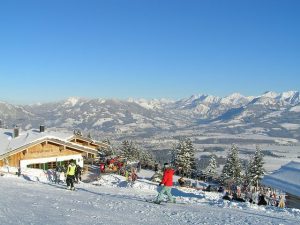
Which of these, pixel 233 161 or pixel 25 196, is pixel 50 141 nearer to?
pixel 25 196

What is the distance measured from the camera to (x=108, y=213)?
48.0ft

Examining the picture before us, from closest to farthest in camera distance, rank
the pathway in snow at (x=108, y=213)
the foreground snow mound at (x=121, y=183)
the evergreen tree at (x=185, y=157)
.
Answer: the pathway in snow at (x=108, y=213) < the foreground snow mound at (x=121, y=183) < the evergreen tree at (x=185, y=157)

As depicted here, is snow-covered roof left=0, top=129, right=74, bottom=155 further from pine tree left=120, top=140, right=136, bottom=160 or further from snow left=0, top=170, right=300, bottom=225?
pine tree left=120, top=140, right=136, bottom=160

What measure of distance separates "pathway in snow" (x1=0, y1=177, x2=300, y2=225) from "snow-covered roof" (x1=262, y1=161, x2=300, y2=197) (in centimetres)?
718

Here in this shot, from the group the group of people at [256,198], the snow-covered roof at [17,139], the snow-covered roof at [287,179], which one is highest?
the snow-covered roof at [17,139]

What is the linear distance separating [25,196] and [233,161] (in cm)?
5620

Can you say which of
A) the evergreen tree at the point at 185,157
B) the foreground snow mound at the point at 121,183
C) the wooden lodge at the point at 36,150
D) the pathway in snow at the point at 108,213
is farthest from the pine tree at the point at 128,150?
the pathway in snow at the point at 108,213

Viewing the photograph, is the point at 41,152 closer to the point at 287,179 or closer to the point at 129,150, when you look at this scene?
the point at 287,179

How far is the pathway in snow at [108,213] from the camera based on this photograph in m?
12.8

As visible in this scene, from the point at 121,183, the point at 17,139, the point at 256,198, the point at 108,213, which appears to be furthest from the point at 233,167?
the point at 108,213

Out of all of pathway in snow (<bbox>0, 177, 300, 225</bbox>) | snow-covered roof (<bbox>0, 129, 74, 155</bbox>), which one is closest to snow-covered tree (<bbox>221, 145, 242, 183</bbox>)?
snow-covered roof (<bbox>0, 129, 74, 155</bbox>)

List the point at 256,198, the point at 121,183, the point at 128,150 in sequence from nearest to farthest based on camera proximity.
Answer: the point at 256,198, the point at 121,183, the point at 128,150

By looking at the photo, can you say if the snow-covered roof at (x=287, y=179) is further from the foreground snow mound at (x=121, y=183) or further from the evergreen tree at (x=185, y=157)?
the evergreen tree at (x=185, y=157)

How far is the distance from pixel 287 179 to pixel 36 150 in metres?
22.3
